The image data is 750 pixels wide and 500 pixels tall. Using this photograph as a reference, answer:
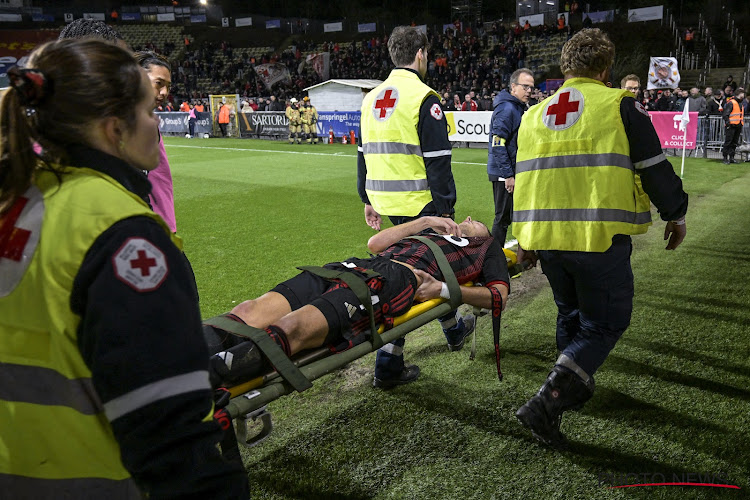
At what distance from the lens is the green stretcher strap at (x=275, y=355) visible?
2.34 m

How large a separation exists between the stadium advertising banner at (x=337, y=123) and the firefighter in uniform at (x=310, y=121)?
312mm

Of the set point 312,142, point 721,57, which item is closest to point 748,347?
Result: point 312,142

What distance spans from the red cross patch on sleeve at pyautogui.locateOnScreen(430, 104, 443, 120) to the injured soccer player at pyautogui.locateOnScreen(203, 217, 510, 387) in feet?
2.16

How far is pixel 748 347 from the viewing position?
157 inches

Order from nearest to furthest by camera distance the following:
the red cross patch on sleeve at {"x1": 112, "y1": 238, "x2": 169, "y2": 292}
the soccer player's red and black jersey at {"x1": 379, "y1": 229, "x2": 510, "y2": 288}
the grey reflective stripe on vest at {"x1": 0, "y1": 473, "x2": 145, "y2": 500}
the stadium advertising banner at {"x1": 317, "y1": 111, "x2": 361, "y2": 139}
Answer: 1. the red cross patch on sleeve at {"x1": 112, "y1": 238, "x2": 169, "y2": 292}
2. the grey reflective stripe on vest at {"x1": 0, "y1": 473, "x2": 145, "y2": 500}
3. the soccer player's red and black jersey at {"x1": 379, "y1": 229, "x2": 510, "y2": 288}
4. the stadium advertising banner at {"x1": 317, "y1": 111, "x2": 361, "y2": 139}

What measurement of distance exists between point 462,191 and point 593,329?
25.4 ft

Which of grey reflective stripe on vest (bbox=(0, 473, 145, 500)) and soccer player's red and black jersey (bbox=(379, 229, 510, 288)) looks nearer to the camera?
grey reflective stripe on vest (bbox=(0, 473, 145, 500))

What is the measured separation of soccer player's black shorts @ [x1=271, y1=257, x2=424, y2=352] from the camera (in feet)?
9.14

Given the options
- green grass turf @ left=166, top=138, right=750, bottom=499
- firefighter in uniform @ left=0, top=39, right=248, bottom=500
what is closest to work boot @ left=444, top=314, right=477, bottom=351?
green grass turf @ left=166, top=138, right=750, bottom=499

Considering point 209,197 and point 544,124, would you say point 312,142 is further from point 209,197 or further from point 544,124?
point 544,124

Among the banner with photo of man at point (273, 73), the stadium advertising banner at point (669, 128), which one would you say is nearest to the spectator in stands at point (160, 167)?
the stadium advertising banner at point (669, 128)

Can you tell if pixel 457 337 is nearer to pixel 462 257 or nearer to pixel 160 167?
pixel 462 257

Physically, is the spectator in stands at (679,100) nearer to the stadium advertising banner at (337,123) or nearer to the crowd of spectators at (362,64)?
the crowd of spectators at (362,64)

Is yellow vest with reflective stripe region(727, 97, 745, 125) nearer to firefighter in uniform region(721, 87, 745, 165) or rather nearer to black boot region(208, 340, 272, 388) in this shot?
firefighter in uniform region(721, 87, 745, 165)
